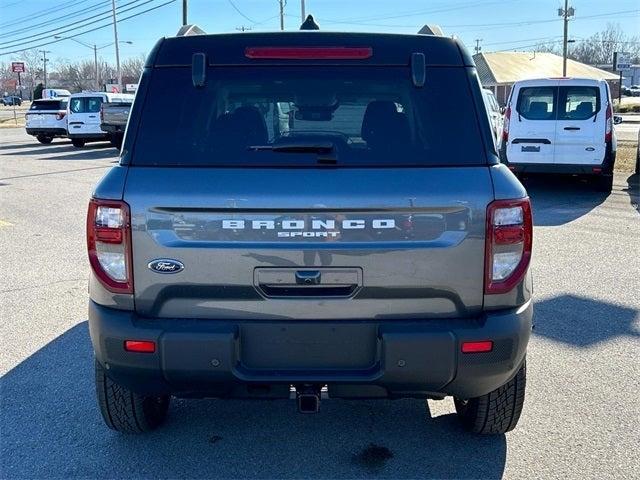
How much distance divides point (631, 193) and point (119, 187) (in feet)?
38.3

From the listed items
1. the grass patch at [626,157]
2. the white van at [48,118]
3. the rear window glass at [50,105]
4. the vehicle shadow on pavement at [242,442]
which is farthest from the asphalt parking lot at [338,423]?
the rear window glass at [50,105]

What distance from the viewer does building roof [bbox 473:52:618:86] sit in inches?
2312

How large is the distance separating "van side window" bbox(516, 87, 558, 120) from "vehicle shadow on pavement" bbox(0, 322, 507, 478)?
368 inches

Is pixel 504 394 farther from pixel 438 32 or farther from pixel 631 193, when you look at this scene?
pixel 631 193

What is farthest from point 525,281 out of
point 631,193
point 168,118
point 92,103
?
point 92,103

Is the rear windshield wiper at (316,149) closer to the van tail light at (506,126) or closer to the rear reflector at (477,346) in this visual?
the rear reflector at (477,346)

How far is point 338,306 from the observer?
9.01ft

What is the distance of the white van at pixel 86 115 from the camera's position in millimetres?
24406

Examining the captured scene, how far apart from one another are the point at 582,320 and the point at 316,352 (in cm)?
337

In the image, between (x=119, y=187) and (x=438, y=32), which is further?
(x=438, y=32)

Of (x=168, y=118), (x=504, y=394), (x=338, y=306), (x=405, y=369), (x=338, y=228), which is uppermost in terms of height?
(x=168, y=118)

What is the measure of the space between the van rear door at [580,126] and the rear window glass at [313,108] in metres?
9.58

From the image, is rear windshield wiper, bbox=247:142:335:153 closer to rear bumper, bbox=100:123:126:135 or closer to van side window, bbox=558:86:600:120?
van side window, bbox=558:86:600:120

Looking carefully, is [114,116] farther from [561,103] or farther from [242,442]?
[242,442]
